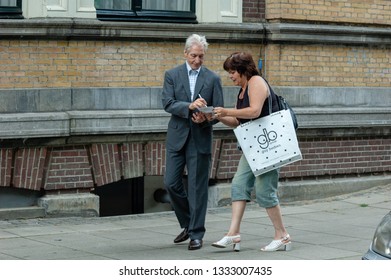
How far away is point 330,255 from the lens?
34.5ft

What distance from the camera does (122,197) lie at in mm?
14242

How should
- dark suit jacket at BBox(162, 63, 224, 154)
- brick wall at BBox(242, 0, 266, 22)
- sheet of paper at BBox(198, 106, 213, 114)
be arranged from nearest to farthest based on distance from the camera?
sheet of paper at BBox(198, 106, 213, 114) < dark suit jacket at BBox(162, 63, 224, 154) < brick wall at BBox(242, 0, 266, 22)

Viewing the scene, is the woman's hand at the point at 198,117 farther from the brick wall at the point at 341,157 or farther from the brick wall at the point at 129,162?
the brick wall at the point at 341,157

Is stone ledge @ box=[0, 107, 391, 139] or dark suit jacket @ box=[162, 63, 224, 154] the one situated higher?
dark suit jacket @ box=[162, 63, 224, 154]

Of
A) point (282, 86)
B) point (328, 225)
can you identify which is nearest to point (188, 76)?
point (328, 225)

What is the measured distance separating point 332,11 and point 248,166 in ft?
16.3

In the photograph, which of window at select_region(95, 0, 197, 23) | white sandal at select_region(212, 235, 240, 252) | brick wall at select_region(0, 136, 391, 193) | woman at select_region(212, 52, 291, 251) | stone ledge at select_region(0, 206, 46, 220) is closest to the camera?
woman at select_region(212, 52, 291, 251)

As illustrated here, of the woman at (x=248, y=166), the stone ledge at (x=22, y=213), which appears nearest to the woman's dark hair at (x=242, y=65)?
the woman at (x=248, y=166)

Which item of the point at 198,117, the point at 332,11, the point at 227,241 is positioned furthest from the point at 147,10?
the point at 227,241

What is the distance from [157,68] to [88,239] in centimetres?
290

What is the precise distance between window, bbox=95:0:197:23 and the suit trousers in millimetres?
3069

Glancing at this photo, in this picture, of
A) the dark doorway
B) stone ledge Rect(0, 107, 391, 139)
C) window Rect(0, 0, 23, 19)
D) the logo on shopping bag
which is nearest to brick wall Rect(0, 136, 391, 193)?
stone ledge Rect(0, 107, 391, 139)

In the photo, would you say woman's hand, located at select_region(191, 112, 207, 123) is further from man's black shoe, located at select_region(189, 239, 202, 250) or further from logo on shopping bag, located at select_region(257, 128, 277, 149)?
man's black shoe, located at select_region(189, 239, 202, 250)

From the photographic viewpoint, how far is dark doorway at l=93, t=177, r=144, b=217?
14133mm
